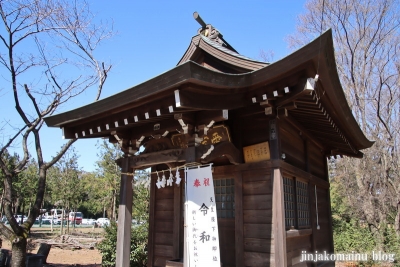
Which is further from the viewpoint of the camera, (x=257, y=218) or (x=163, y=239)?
(x=163, y=239)

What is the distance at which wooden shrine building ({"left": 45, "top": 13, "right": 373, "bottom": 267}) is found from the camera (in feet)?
14.7

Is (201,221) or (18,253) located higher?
(201,221)

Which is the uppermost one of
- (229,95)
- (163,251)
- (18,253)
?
(229,95)

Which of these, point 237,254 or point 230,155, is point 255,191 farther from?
point 237,254

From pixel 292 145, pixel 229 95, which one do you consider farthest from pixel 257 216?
pixel 229 95

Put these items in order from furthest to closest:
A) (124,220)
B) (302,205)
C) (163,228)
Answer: (163,228)
(302,205)
(124,220)

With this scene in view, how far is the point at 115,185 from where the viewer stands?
→ 20.8 m

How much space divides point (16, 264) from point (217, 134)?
6.75 meters

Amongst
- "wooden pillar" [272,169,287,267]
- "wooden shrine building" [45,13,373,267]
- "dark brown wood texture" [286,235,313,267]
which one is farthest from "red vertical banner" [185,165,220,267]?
"dark brown wood texture" [286,235,313,267]

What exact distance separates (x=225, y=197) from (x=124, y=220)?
6.59 feet

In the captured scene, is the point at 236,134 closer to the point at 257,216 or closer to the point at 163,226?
the point at 257,216

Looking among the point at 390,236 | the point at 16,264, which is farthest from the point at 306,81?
the point at 390,236

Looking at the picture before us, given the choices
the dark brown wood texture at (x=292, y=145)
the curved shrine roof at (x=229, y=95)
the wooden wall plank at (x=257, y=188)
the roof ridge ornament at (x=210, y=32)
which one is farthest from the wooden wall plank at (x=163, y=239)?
the roof ridge ornament at (x=210, y=32)

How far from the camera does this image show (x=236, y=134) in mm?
5992
